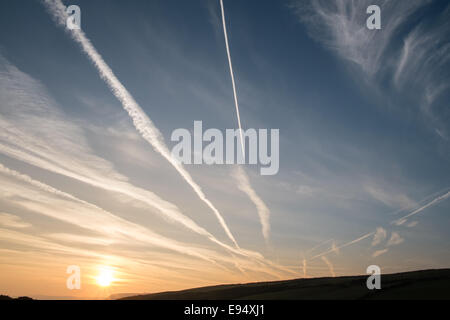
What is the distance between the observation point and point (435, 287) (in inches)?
1475
